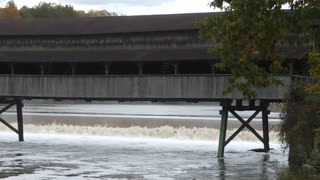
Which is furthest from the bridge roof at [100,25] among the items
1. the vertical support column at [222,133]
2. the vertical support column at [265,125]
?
the vertical support column at [222,133]

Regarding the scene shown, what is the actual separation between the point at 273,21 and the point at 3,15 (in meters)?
77.2

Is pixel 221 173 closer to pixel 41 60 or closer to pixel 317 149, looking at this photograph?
pixel 317 149

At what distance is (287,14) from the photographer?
41.1ft

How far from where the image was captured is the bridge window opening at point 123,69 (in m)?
31.0

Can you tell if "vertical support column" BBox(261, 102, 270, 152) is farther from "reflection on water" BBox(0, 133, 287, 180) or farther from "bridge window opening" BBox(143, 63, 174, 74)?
"bridge window opening" BBox(143, 63, 174, 74)

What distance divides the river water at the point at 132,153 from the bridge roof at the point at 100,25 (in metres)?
5.68

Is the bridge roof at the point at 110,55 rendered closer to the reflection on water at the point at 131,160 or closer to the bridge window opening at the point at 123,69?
the bridge window opening at the point at 123,69

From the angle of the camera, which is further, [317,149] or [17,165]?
[17,165]

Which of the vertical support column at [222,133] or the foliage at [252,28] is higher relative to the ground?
the foliage at [252,28]

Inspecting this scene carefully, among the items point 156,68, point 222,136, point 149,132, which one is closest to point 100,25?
point 156,68

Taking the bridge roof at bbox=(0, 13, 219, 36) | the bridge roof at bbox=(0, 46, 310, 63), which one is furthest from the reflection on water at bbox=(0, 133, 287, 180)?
the bridge roof at bbox=(0, 13, 219, 36)

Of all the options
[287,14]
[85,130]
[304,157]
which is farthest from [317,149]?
[85,130]

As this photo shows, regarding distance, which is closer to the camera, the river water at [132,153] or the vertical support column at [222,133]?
the river water at [132,153]

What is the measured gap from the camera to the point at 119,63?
3039 centimetres
